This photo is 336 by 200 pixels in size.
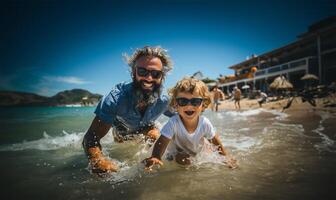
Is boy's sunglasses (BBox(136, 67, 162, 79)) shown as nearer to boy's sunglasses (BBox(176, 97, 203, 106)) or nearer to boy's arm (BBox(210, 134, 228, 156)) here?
boy's sunglasses (BBox(176, 97, 203, 106))

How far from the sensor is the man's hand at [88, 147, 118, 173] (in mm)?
2551

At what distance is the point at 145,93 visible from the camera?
139 inches

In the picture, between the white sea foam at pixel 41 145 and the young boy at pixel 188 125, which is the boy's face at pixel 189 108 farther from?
the white sea foam at pixel 41 145

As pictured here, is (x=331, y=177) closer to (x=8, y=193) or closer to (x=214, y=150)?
(x=214, y=150)

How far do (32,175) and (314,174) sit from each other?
342 cm

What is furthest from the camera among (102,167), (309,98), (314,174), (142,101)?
(309,98)

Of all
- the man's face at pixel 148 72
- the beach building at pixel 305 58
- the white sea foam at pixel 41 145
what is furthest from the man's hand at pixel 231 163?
the beach building at pixel 305 58

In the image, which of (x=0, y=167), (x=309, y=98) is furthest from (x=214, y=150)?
(x=309, y=98)

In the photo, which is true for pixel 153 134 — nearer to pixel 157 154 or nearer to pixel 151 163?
pixel 157 154

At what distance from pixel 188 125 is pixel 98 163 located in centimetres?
135

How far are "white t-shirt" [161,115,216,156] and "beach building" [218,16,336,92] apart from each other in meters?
20.6

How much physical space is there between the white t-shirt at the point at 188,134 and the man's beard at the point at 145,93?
0.64 metres

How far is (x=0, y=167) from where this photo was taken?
3150 mm

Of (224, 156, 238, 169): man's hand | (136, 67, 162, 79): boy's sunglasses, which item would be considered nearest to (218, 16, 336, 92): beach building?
(136, 67, 162, 79): boy's sunglasses
